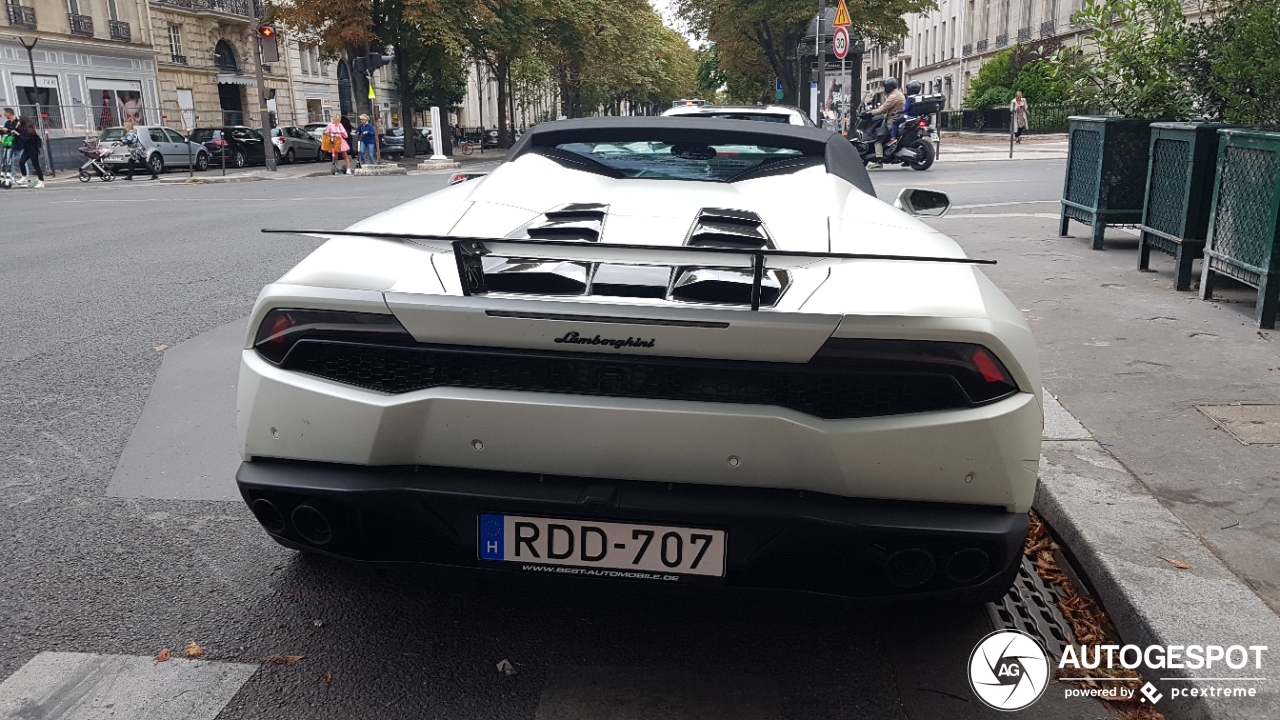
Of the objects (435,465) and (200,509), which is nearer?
(435,465)

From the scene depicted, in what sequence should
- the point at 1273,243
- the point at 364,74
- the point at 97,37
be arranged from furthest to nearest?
the point at 97,37
the point at 364,74
the point at 1273,243

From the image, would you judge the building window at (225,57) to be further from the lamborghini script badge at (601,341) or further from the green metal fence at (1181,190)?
the lamborghini script badge at (601,341)

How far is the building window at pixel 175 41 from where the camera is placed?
44.8 m

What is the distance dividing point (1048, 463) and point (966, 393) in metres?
1.72

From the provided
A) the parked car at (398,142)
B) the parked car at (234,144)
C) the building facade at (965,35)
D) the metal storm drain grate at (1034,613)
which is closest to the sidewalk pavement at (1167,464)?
the metal storm drain grate at (1034,613)

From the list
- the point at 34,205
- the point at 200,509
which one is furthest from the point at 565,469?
the point at 34,205

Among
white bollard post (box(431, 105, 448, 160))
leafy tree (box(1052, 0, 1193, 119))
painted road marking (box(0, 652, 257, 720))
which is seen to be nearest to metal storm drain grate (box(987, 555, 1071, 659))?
painted road marking (box(0, 652, 257, 720))

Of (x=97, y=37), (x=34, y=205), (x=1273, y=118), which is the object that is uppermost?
(x=97, y=37)

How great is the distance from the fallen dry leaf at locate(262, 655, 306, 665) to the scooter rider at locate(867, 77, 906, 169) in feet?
67.5

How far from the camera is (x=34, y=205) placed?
18422mm

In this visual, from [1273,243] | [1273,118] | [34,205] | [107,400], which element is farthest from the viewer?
[34,205]

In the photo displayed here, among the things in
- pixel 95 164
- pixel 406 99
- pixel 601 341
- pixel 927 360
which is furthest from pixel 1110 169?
pixel 406 99

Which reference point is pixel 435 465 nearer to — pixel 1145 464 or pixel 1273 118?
pixel 1145 464

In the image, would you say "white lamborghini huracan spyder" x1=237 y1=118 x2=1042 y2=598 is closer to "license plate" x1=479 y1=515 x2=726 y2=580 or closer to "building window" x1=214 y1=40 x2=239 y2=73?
"license plate" x1=479 y1=515 x2=726 y2=580
